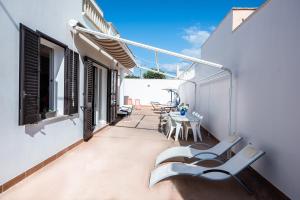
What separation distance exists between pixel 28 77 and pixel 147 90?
28.3m

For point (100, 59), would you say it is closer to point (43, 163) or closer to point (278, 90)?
point (43, 163)

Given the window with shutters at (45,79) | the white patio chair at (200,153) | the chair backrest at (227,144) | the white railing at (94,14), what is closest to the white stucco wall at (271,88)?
the chair backrest at (227,144)

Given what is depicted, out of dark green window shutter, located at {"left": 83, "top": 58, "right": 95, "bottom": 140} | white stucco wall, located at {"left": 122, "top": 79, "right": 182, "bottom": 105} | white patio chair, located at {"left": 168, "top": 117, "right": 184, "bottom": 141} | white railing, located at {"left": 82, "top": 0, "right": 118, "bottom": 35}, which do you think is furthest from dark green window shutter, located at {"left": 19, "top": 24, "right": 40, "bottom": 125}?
white stucco wall, located at {"left": 122, "top": 79, "right": 182, "bottom": 105}

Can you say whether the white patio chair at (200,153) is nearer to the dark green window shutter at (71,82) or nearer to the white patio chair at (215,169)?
the white patio chair at (215,169)

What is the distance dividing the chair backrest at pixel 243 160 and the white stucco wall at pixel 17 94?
13.8 feet

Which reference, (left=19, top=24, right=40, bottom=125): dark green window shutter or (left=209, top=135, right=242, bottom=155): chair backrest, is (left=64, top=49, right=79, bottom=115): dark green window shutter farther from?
→ (left=209, top=135, right=242, bottom=155): chair backrest

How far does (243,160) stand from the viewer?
17.4 feet

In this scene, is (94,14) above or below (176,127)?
above

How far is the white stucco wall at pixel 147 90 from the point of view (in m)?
33.4

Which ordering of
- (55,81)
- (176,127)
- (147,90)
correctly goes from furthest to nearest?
(147,90)
(176,127)
(55,81)

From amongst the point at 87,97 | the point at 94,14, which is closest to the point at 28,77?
the point at 87,97

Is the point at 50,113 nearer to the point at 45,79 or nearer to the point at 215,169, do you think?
the point at 45,79

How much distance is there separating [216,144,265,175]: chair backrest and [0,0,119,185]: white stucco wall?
4196 mm

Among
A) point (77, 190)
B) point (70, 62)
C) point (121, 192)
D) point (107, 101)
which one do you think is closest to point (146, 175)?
point (121, 192)
